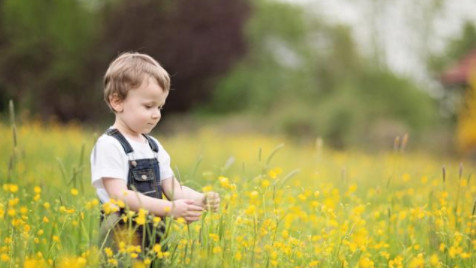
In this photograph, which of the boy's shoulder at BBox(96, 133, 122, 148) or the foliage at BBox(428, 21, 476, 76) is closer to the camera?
the boy's shoulder at BBox(96, 133, 122, 148)

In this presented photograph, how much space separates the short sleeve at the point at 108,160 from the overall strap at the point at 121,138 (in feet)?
0.08

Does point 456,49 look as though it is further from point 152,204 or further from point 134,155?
point 152,204

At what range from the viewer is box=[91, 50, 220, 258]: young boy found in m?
2.90

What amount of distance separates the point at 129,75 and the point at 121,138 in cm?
A: 34

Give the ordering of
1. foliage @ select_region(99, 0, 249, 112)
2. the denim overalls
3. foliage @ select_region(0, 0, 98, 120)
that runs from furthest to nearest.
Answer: foliage @ select_region(99, 0, 249, 112) < foliage @ select_region(0, 0, 98, 120) < the denim overalls

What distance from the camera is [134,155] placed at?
3.05m

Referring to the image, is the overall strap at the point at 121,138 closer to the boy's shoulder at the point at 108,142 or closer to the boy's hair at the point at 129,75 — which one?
the boy's shoulder at the point at 108,142

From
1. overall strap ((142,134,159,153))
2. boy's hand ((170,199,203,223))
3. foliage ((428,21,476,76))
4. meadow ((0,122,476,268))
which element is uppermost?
foliage ((428,21,476,76))

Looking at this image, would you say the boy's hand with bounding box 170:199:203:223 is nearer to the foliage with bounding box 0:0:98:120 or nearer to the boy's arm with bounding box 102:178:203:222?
the boy's arm with bounding box 102:178:203:222

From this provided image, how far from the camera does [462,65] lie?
1025 inches

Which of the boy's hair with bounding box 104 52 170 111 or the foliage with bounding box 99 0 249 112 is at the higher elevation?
the foliage with bounding box 99 0 249 112

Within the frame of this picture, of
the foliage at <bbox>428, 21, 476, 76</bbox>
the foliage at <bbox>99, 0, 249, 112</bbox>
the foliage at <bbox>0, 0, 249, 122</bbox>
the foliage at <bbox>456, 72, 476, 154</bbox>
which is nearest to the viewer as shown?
the foliage at <bbox>0, 0, 249, 122</bbox>

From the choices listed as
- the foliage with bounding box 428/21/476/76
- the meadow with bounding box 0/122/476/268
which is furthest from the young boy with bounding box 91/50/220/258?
the foliage with bounding box 428/21/476/76

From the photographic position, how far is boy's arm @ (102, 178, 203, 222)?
2875 mm
